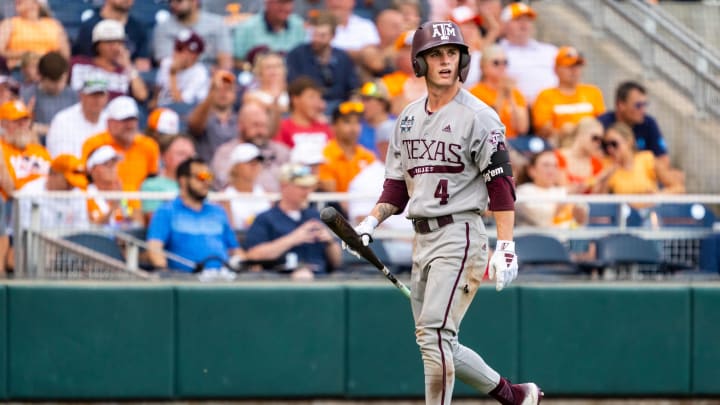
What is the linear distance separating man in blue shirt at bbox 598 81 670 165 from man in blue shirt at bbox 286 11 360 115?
2011mm

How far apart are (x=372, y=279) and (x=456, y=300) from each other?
2613 millimetres

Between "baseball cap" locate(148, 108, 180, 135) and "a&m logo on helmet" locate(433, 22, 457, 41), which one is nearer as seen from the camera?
"a&m logo on helmet" locate(433, 22, 457, 41)

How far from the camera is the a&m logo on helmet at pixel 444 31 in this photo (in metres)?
5.55

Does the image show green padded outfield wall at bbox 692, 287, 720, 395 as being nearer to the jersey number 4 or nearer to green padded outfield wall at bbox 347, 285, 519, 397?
green padded outfield wall at bbox 347, 285, 519, 397

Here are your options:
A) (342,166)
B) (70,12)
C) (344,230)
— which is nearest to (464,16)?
(342,166)

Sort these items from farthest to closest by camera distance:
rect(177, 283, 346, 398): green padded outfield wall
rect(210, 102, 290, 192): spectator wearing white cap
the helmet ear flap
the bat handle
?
rect(210, 102, 290, 192): spectator wearing white cap < rect(177, 283, 346, 398): green padded outfield wall < the bat handle < the helmet ear flap

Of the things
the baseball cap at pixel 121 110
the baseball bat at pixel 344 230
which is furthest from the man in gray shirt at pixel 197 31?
the baseball bat at pixel 344 230

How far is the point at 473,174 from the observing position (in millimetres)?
5637

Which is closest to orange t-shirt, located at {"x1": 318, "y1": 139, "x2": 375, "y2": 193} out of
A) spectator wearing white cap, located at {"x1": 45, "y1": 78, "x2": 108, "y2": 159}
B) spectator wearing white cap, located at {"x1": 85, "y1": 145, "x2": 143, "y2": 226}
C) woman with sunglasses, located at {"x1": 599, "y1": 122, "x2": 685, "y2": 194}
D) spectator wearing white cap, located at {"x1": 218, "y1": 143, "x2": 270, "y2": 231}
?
spectator wearing white cap, located at {"x1": 218, "y1": 143, "x2": 270, "y2": 231}

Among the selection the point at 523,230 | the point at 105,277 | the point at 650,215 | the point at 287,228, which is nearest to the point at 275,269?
the point at 287,228

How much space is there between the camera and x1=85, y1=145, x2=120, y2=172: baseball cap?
27.7 ft

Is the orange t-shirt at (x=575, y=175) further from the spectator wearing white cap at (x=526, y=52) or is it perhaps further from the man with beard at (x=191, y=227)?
the man with beard at (x=191, y=227)

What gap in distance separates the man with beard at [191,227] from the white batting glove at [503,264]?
3048 mm

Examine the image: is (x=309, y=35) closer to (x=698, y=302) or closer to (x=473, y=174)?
(x=698, y=302)
